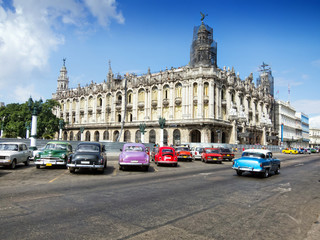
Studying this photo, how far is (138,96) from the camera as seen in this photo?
59312 mm

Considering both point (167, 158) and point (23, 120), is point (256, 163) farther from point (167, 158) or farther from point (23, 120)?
point (23, 120)

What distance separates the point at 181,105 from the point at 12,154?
39.6 metres

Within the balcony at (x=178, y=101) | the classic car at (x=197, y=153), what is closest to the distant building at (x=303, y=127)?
the balcony at (x=178, y=101)

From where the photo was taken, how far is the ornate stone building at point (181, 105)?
49.6m

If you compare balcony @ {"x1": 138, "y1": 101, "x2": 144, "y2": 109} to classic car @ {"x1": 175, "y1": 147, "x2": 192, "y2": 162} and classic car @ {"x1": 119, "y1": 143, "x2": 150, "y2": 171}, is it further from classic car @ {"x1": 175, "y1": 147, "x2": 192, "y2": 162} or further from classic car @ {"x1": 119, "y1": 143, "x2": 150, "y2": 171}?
classic car @ {"x1": 119, "y1": 143, "x2": 150, "y2": 171}

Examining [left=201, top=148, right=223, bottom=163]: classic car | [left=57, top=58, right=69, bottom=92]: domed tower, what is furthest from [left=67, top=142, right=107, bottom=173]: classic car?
[left=57, top=58, right=69, bottom=92]: domed tower

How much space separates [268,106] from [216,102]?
113ft

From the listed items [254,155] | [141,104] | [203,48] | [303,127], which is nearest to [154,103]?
[141,104]

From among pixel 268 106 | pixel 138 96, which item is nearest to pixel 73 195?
pixel 138 96

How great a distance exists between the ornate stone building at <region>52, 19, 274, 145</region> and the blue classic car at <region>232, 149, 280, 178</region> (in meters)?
32.2

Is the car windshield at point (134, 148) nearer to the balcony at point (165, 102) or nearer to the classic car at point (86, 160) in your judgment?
the classic car at point (86, 160)

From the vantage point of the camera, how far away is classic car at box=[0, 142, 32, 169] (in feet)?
48.2

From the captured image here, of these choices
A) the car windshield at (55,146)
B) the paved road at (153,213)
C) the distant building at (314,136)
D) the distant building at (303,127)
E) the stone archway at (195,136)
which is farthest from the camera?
the distant building at (314,136)

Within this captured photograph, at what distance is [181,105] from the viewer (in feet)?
171
